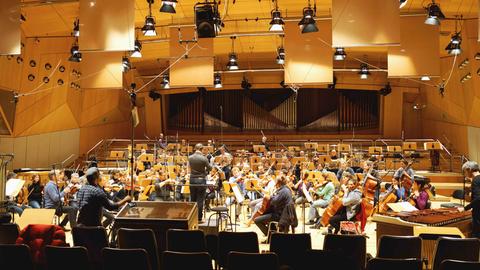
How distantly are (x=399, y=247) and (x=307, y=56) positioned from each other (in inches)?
196

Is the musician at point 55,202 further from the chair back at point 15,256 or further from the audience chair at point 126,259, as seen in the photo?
the audience chair at point 126,259

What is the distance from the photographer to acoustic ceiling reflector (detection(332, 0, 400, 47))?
7.08 meters

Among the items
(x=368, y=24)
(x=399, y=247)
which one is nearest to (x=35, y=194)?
(x=368, y=24)

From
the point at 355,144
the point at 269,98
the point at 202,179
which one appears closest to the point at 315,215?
the point at 202,179

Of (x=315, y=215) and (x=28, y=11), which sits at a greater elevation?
(x=28, y=11)

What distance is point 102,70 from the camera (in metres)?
9.35

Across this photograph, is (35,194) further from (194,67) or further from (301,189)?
(301,189)

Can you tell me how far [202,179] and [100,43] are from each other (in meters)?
2.97

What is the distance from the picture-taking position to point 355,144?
64.4ft

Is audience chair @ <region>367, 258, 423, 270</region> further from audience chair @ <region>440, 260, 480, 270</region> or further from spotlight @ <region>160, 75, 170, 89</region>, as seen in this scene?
spotlight @ <region>160, 75, 170, 89</region>

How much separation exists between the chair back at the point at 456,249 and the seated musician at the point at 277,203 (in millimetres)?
3356

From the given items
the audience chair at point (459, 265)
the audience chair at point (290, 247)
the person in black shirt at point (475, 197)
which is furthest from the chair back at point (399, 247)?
the person in black shirt at point (475, 197)

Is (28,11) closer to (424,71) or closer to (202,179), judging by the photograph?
(202,179)

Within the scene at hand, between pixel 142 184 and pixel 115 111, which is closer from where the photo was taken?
pixel 142 184
